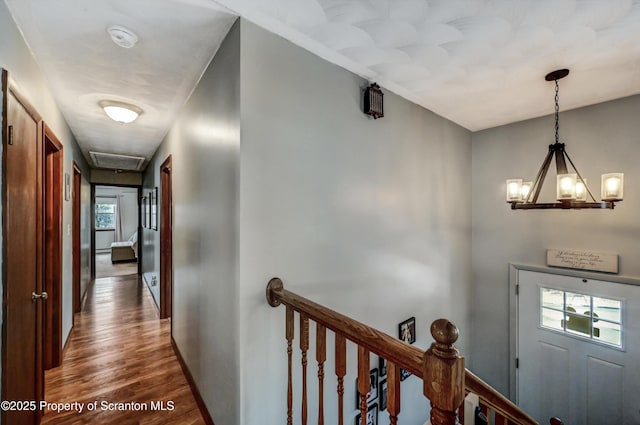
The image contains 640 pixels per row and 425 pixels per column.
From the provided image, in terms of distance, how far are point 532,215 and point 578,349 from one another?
4.25 ft

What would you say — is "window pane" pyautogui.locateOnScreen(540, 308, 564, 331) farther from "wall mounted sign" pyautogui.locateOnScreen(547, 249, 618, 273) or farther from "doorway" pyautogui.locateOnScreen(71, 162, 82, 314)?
"doorway" pyautogui.locateOnScreen(71, 162, 82, 314)

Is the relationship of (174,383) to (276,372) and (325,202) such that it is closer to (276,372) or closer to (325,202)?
(276,372)

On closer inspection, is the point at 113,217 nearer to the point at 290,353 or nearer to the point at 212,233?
the point at 212,233

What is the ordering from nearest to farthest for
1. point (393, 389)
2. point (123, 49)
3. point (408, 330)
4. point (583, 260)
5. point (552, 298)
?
point (393, 389)
point (123, 49)
point (408, 330)
point (583, 260)
point (552, 298)

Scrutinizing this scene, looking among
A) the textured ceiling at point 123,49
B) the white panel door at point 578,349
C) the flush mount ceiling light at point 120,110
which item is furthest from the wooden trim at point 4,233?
the white panel door at point 578,349

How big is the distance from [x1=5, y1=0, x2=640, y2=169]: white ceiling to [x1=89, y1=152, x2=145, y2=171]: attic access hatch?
2.33 metres

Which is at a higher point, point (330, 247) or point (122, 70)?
point (122, 70)

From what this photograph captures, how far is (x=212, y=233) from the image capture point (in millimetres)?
1741

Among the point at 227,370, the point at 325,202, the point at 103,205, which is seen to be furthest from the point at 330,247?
the point at 103,205

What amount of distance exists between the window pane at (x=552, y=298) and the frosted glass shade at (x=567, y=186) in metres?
1.46

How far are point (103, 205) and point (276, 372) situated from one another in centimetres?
1114

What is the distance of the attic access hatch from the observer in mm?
4504

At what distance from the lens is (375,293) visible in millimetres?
2084

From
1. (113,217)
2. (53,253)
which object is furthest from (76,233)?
(113,217)
